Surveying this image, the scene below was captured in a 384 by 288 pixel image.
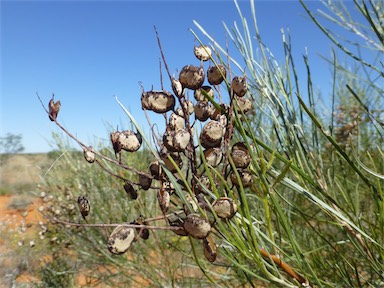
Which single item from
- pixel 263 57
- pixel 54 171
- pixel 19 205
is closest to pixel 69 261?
pixel 54 171

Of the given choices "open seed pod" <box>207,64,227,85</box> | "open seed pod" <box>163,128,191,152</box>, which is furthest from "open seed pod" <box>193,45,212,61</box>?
"open seed pod" <box>163,128,191,152</box>

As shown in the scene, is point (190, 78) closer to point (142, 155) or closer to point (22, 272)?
point (142, 155)

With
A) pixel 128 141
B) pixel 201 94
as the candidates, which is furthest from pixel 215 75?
pixel 128 141

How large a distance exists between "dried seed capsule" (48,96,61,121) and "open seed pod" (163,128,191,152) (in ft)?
0.43

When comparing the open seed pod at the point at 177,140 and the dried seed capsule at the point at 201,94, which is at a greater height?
the dried seed capsule at the point at 201,94

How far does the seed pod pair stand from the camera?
491mm

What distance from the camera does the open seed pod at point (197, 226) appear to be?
1.43 feet

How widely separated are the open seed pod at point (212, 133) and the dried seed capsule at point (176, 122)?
3cm

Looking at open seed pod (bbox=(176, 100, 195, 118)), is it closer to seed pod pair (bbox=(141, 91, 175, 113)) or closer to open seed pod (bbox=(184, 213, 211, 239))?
seed pod pair (bbox=(141, 91, 175, 113))

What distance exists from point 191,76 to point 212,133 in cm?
8

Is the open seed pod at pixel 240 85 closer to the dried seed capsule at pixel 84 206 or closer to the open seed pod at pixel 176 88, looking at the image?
the open seed pod at pixel 176 88

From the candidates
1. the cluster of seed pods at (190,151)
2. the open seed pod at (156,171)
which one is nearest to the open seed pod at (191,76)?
the cluster of seed pods at (190,151)

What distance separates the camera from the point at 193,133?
0.52 m

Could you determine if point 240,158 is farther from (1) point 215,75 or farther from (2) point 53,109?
(2) point 53,109
